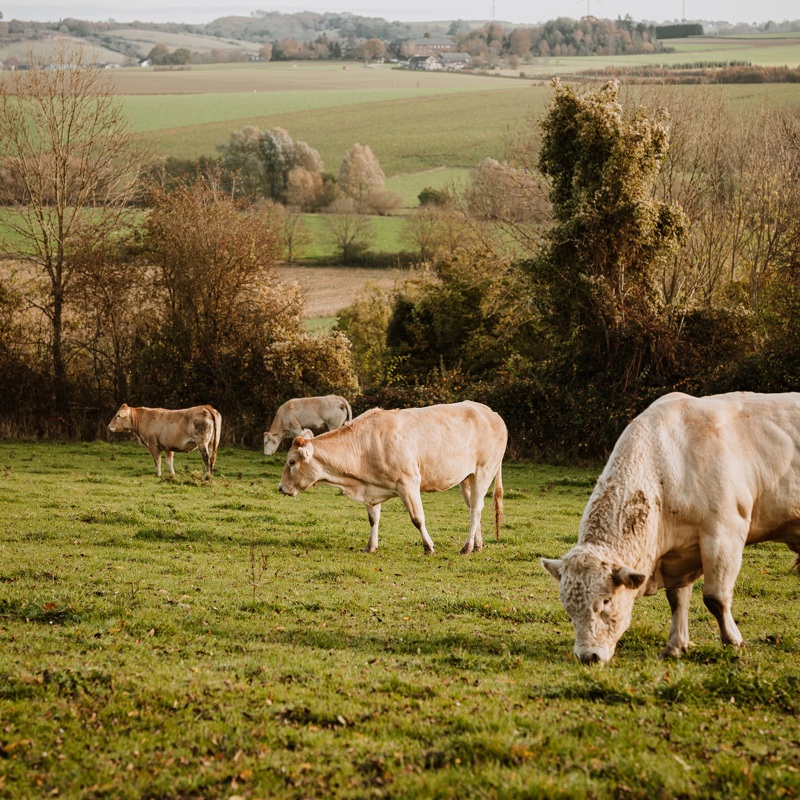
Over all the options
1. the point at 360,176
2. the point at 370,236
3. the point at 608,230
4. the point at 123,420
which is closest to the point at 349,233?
the point at 370,236

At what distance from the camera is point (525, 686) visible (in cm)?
805

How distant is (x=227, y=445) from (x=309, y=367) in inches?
173

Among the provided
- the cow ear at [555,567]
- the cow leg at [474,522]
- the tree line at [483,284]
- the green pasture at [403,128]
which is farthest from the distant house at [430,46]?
the cow ear at [555,567]

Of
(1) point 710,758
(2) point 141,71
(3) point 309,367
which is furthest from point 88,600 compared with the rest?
(2) point 141,71

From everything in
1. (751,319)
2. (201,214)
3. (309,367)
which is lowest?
(309,367)

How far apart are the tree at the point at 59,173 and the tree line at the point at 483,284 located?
0.31 feet

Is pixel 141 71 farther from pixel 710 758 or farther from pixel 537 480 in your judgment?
pixel 710 758

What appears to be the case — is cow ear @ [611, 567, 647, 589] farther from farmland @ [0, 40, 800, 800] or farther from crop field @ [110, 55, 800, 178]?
crop field @ [110, 55, 800, 178]

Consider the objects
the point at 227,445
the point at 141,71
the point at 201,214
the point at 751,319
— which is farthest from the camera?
the point at 141,71

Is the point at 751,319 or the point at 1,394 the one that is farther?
the point at 1,394

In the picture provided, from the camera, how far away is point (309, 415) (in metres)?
30.8

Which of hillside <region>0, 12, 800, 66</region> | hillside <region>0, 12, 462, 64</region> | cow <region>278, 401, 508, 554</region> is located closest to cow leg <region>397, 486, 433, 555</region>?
cow <region>278, 401, 508, 554</region>

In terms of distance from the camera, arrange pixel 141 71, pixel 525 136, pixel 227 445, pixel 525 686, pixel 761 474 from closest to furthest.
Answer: pixel 525 686, pixel 761 474, pixel 227 445, pixel 525 136, pixel 141 71

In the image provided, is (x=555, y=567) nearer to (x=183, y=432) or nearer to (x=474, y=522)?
(x=474, y=522)
